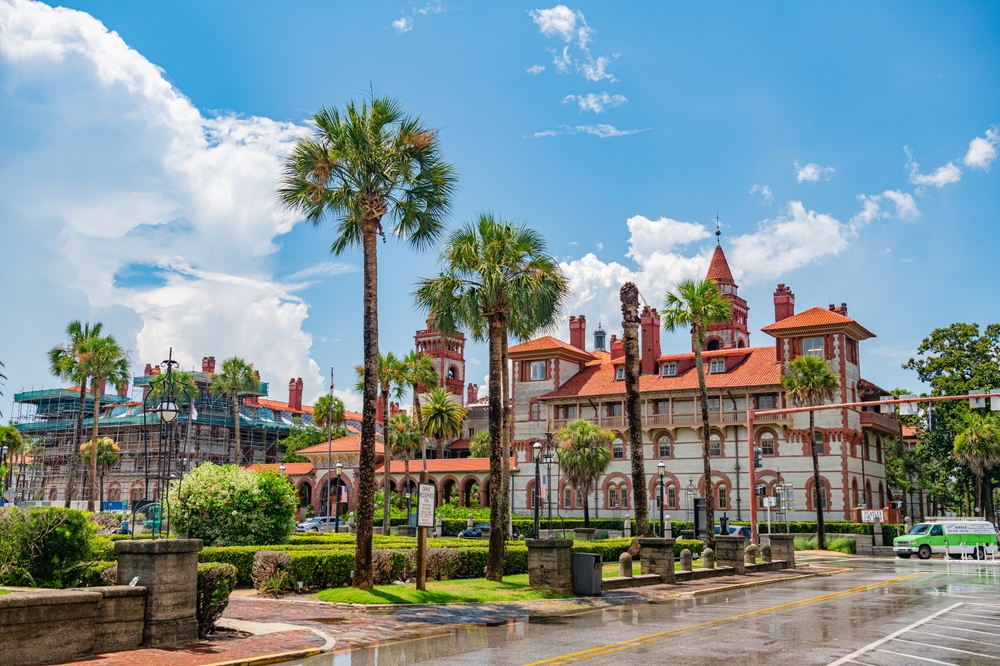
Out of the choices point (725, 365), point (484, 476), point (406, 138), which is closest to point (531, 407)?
point (484, 476)

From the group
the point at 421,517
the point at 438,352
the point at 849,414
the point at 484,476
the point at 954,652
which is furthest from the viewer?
the point at 438,352

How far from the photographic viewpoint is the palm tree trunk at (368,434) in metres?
19.2

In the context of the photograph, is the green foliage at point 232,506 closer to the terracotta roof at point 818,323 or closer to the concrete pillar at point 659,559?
the concrete pillar at point 659,559

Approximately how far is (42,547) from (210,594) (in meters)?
2.84

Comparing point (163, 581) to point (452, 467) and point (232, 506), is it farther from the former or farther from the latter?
point (452, 467)

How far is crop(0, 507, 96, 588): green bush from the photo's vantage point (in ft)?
44.1

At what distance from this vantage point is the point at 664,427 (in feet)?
212

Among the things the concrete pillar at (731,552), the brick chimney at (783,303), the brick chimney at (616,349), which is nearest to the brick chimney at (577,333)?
the brick chimney at (616,349)

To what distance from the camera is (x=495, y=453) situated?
23.4 meters

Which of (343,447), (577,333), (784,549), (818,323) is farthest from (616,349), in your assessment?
(784,549)

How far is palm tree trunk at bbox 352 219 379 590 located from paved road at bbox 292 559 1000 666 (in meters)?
4.31

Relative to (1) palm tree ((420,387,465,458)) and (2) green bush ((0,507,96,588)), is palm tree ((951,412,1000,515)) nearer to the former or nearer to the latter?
(1) palm tree ((420,387,465,458))

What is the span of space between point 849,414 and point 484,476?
31.2 metres

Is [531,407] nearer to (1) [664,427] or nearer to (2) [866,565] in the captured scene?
(1) [664,427]
